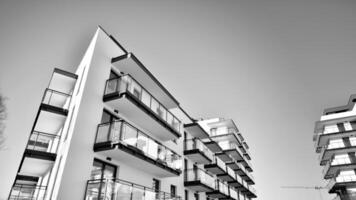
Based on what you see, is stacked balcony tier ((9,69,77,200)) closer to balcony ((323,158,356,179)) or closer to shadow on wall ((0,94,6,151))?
shadow on wall ((0,94,6,151))

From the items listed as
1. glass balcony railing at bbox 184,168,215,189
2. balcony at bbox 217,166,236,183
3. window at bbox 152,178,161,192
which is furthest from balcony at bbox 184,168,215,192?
balcony at bbox 217,166,236,183

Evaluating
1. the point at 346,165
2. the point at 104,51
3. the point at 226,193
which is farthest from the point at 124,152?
the point at 346,165

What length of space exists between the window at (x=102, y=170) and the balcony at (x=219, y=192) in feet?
41.1

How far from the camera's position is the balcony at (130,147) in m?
9.90

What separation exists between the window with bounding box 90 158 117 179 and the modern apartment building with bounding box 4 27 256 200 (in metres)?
0.05

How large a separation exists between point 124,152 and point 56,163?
2935mm

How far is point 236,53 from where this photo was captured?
51000mm

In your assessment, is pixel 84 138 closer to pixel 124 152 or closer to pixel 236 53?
pixel 124 152

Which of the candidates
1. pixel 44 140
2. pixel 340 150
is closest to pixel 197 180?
pixel 44 140

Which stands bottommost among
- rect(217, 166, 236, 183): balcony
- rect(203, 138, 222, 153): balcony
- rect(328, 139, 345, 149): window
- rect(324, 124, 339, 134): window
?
rect(217, 166, 236, 183): balcony

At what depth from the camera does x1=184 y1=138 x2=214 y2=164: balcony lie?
1969 centimetres

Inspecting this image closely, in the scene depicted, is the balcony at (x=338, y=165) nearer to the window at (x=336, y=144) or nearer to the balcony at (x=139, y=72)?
the window at (x=336, y=144)

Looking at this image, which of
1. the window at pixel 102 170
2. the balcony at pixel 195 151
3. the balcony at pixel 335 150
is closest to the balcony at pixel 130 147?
the window at pixel 102 170

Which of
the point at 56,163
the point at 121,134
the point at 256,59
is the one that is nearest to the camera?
the point at 56,163
